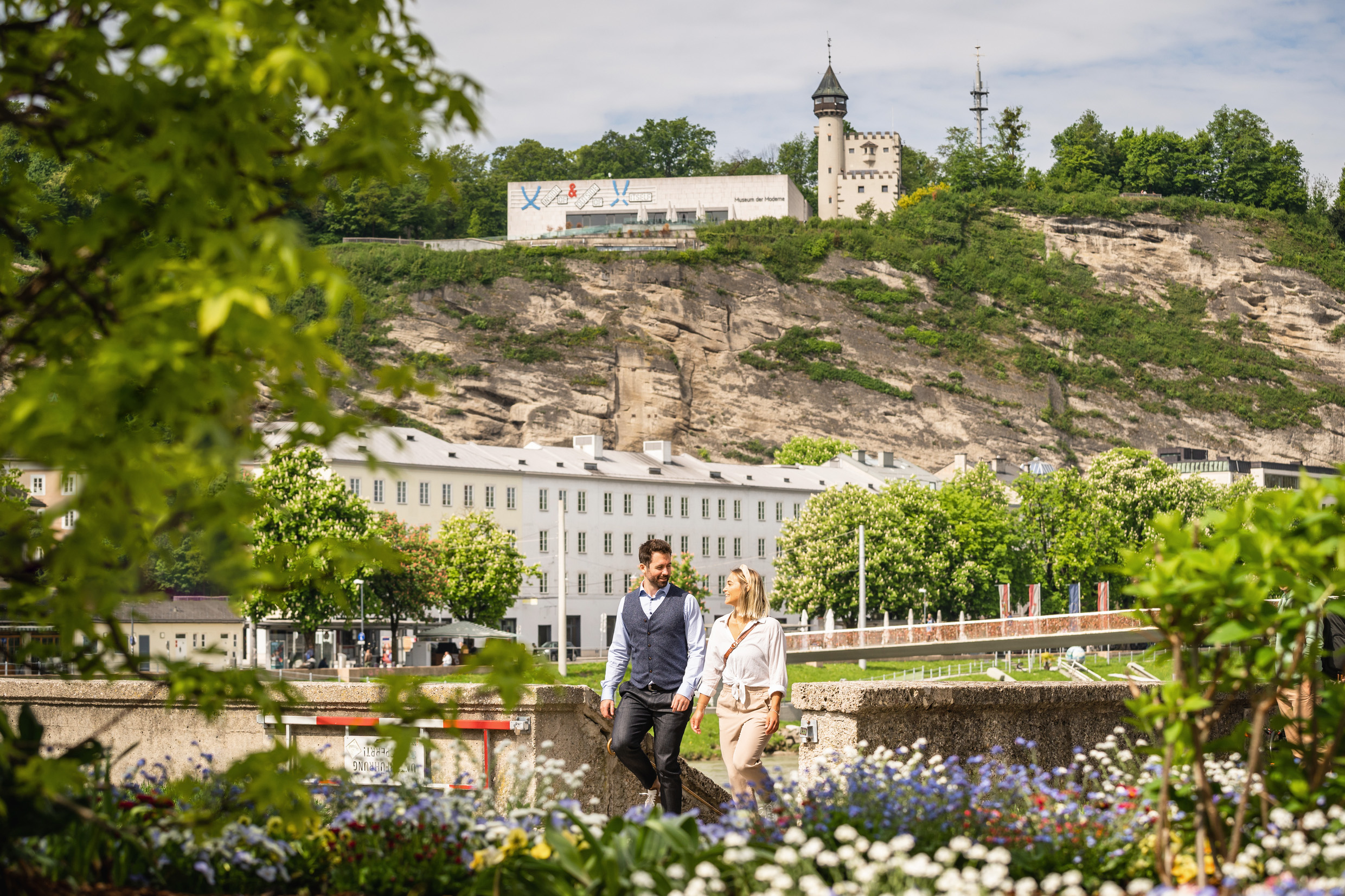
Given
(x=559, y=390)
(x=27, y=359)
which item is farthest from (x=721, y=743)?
(x=559, y=390)

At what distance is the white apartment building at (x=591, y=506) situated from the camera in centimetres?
8056

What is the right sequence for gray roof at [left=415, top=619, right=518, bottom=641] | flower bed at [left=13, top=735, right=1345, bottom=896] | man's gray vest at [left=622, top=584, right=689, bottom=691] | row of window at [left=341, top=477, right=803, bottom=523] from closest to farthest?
flower bed at [left=13, top=735, right=1345, bottom=896]
man's gray vest at [left=622, top=584, right=689, bottom=691]
gray roof at [left=415, top=619, right=518, bottom=641]
row of window at [left=341, top=477, right=803, bottom=523]

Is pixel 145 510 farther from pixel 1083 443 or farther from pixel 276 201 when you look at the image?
pixel 1083 443

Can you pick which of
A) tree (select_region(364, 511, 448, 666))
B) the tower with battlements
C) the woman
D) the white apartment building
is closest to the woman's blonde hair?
the woman

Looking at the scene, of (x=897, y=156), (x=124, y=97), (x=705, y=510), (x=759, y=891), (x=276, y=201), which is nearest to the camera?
(x=124, y=97)

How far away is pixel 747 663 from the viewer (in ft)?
27.0

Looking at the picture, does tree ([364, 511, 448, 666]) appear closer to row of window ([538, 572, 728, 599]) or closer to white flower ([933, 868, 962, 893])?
row of window ([538, 572, 728, 599])

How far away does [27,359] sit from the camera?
3.78 m

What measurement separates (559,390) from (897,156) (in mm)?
61223

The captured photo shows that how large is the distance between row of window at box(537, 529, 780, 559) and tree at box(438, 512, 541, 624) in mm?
15630

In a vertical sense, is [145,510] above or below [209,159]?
below

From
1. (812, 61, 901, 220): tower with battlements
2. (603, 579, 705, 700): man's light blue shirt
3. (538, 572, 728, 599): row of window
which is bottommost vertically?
(538, 572, 728, 599): row of window

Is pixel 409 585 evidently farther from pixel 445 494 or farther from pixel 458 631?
pixel 445 494

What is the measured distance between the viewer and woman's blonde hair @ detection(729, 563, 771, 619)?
834 centimetres
